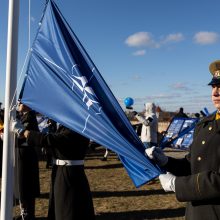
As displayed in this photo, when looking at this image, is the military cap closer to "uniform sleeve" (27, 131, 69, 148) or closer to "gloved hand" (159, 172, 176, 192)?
"gloved hand" (159, 172, 176, 192)

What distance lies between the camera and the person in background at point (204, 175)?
2424mm

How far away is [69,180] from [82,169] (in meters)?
0.21

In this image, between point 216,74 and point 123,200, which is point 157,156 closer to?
point 216,74

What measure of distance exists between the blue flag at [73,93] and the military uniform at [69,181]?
0.85 metres

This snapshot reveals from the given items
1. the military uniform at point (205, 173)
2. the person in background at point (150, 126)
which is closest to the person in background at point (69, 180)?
the military uniform at point (205, 173)

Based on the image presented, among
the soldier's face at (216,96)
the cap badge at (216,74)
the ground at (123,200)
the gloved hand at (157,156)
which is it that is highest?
the cap badge at (216,74)

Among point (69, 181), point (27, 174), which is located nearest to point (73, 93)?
point (69, 181)

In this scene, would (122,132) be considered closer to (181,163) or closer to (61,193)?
(181,163)

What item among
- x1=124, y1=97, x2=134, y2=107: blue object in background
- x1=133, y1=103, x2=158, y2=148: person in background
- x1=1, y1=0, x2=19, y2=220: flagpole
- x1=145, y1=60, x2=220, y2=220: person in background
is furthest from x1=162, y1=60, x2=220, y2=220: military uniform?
x1=133, y1=103, x2=158, y2=148: person in background

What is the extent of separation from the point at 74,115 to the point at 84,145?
110cm

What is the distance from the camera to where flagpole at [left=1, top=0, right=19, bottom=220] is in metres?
3.30

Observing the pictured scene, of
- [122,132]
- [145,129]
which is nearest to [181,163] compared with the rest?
[122,132]

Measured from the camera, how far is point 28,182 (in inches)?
231

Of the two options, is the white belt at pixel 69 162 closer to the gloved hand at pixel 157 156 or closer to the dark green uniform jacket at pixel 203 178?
the gloved hand at pixel 157 156
